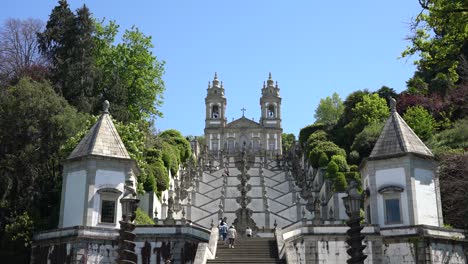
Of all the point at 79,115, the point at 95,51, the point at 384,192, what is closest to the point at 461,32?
the point at 384,192

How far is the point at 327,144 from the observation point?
51594mm

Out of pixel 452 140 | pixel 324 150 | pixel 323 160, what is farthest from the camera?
pixel 324 150

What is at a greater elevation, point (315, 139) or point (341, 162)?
point (315, 139)

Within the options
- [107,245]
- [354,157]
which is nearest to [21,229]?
[107,245]

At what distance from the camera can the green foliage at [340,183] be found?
40.5 m

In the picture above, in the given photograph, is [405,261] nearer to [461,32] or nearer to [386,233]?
[386,233]

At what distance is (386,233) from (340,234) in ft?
6.36

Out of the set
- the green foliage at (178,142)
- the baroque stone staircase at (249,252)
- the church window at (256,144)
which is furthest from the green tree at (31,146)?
the church window at (256,144)

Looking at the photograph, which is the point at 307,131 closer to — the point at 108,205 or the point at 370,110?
the point at 370,110

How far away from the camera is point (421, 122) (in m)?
40.2

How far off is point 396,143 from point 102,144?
12865 millimetres

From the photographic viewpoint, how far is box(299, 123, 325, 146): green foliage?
2512 inches

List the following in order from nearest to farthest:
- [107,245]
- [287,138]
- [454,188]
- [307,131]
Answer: [107,245], [454,188], [307,131], [287,138]

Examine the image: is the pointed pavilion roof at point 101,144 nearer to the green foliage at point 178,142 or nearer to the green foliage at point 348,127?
the green foliage at point 178,142
